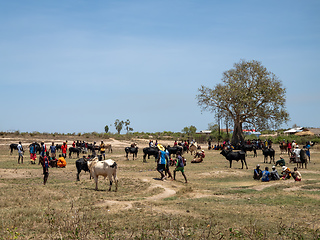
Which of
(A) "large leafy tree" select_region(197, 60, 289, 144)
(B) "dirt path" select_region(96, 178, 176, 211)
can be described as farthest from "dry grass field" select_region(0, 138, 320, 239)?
(A) "large leafy tree" select_region(197, 60, 289, 144)

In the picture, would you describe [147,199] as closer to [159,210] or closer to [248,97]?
[159,210]

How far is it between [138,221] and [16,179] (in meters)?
13.0

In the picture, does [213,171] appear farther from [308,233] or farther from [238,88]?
[238,88]

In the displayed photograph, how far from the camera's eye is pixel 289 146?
1549 inches

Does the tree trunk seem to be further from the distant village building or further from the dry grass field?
the dry grass field

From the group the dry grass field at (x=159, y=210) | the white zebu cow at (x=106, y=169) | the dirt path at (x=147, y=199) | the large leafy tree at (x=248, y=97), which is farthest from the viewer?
the large leafy tree at (x=248, y=97)

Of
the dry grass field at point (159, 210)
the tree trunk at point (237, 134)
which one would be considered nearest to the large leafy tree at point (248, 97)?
the tree trunk at point (237, 134)

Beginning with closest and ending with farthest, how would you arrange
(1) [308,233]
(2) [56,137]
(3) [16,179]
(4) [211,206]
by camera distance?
(1) [308,233] → (4) [211,206] → (3) [16,179] → (2) [56,137]

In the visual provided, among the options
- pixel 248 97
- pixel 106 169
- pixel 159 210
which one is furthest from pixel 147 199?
pixel 248 97

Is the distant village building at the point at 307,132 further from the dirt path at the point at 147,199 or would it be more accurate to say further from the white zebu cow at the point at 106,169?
the white zebu cow at the point at 106,169

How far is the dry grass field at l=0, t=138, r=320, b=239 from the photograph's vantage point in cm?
1038

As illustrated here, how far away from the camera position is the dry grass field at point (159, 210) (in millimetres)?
10383

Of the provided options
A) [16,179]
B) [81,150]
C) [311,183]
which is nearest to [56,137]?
[81,150]

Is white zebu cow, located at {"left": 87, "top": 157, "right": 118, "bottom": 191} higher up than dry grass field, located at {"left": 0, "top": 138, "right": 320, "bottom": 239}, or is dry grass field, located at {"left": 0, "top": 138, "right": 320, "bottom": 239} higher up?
white zebu cow, located at {"left": 87, "top": 157, "right": 118, "bottom": 191}
